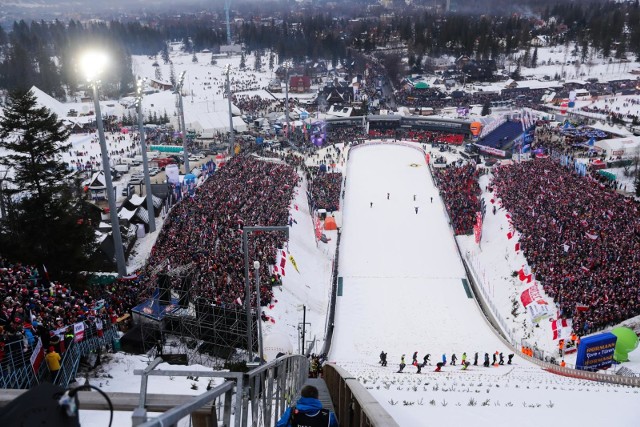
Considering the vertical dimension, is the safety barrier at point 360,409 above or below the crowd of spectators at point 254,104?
above

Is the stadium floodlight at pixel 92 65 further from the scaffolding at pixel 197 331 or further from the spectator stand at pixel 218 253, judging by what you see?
the scaffolding at pixel 197 331

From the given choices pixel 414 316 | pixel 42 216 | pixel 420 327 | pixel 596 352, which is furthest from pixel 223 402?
pixel 414 316

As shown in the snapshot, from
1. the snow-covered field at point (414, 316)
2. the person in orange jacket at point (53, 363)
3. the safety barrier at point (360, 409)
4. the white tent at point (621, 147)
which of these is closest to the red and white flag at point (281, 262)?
the snow-covered field at point (414, 316)

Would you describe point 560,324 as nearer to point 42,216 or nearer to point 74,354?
point 74,354

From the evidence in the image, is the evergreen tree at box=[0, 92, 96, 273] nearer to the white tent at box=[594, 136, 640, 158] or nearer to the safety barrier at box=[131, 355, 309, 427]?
→ the safety barrier at box=[131, 355, 309, 427]

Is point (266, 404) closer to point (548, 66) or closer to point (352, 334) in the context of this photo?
point (352, 334)

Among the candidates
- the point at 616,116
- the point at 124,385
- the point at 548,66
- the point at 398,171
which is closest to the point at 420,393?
the point at 124,385
